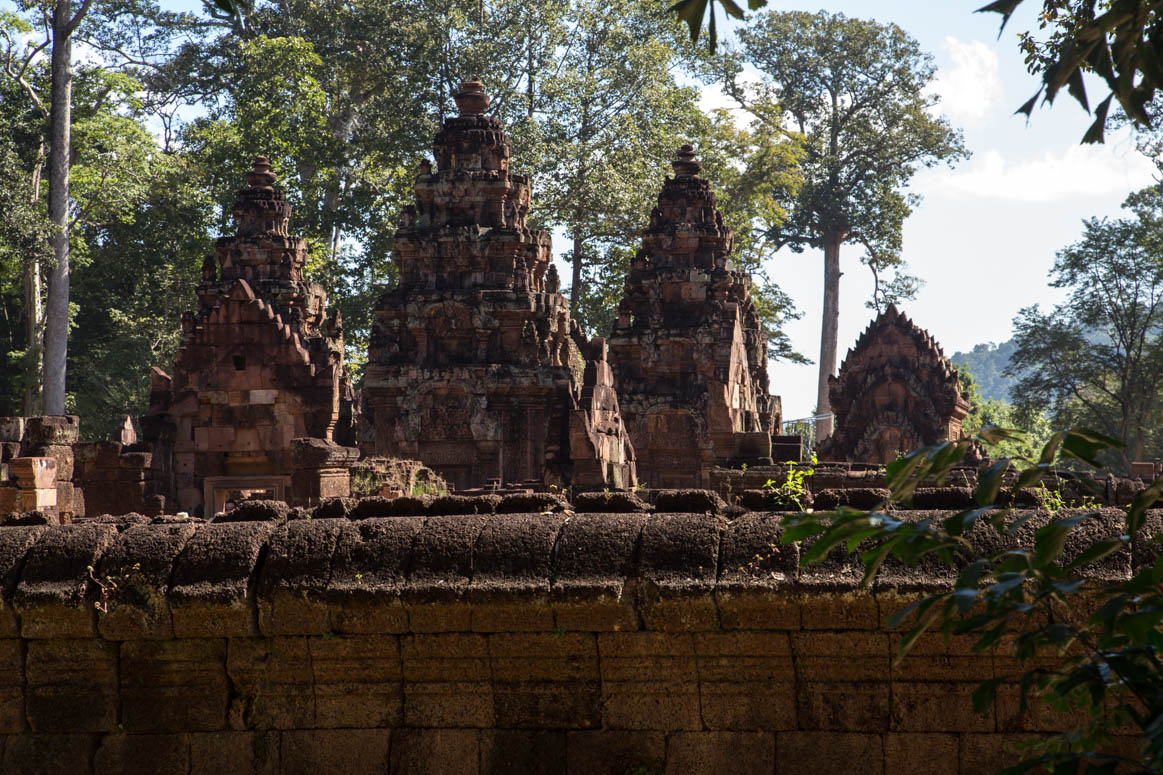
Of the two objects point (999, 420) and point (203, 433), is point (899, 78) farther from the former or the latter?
point (203, 433)

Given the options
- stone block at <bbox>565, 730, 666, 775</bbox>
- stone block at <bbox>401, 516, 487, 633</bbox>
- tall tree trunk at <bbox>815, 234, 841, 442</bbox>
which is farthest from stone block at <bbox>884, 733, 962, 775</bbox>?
tall tree trunk at <bbox>815, 234, 841, 442</bbox>

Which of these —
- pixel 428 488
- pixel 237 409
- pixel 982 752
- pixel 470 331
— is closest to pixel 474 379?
pixel 470 331

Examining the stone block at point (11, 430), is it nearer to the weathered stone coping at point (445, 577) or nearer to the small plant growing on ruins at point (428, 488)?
the small plant growing on ruins at point (428, 488)

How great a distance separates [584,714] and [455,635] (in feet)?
1.71

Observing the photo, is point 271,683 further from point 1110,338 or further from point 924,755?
point 1110,338

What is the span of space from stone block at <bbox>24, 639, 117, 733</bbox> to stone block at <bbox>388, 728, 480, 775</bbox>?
1077 millimetres

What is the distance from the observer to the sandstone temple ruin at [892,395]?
24.6 m

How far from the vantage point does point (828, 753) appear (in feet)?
14.4

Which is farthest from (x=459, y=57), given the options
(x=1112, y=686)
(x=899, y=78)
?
(x=1112, y=686)

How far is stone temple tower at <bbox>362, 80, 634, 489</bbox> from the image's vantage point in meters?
22.5

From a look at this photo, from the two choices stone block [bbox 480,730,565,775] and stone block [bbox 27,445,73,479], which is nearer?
stone block [bbox 480,730,565,775]

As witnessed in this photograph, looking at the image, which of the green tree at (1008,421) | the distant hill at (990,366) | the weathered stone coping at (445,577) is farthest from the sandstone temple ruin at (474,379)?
the distant hill at (990,366)

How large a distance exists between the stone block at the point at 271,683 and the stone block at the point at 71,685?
47 centimetres

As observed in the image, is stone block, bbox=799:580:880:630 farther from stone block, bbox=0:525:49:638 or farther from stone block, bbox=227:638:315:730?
stone block, bbox=0:525:49:638
